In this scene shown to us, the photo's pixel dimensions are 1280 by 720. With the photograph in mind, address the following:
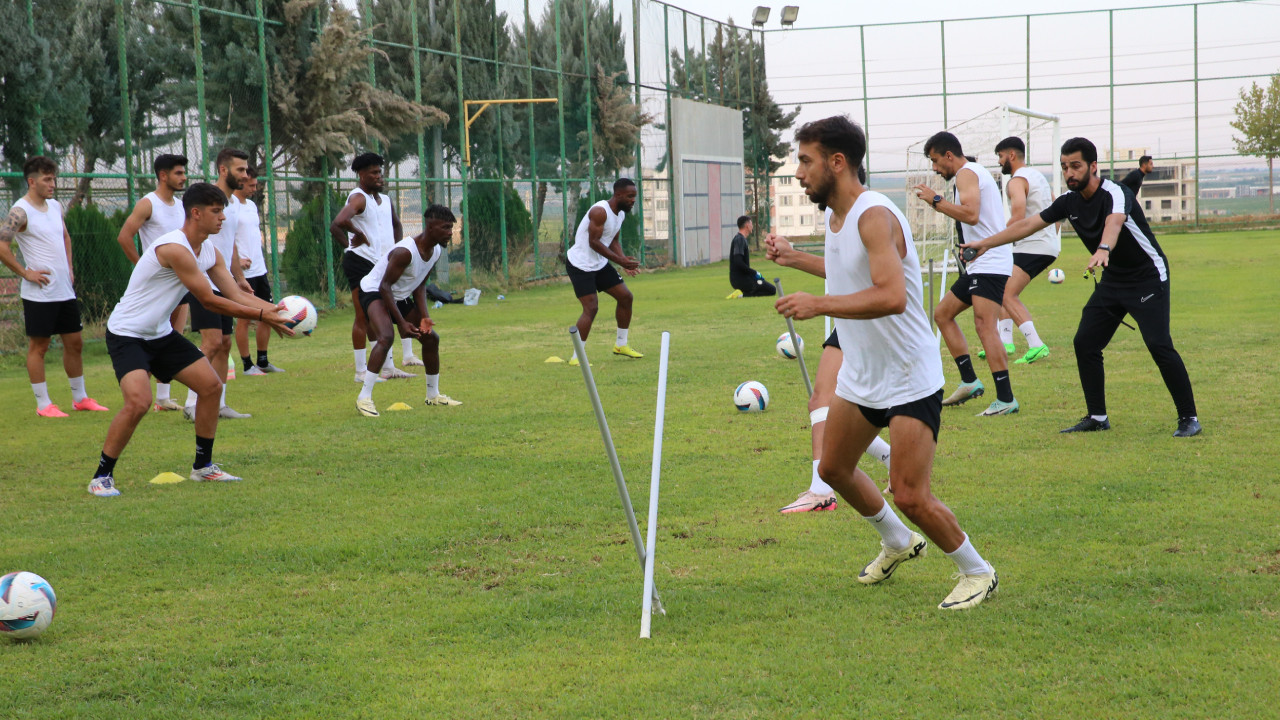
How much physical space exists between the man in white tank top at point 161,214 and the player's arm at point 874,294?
650 centimetres

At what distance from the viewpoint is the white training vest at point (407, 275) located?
9.59 metres

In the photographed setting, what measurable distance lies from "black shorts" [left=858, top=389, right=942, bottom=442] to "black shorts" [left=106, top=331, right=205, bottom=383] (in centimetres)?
447

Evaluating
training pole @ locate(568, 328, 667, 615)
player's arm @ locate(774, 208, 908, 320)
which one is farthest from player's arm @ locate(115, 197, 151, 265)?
player's arm @ locate(774, 208, 908, 320)

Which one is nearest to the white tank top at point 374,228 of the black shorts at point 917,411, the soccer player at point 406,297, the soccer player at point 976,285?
the soccer player at point 406,297

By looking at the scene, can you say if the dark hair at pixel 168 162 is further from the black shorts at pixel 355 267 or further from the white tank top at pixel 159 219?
the black shorts at pixel 355 267

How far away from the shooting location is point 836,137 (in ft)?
13.8

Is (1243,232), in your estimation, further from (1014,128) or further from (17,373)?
(17,373)

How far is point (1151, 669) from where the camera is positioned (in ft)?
12.3

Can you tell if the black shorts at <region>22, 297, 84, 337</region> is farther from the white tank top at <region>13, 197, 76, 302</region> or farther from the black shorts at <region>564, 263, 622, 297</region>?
the black shorts at <region>564, 263, 622, 297</region>

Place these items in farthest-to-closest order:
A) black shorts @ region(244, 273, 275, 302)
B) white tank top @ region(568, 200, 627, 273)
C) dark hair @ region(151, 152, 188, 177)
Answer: white tank top @ region(568, 200, 627, 273)
black shorts @ region(244, 273, 275, 302)
dark hair @ region(151, 152, 188, 177)

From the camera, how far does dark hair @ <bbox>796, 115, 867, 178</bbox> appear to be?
13.7 ft

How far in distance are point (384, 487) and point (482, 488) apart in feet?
2.12

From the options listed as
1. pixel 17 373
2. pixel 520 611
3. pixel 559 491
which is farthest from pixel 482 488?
pixel 17 373

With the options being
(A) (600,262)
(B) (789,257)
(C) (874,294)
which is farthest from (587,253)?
(C) (874,294)
